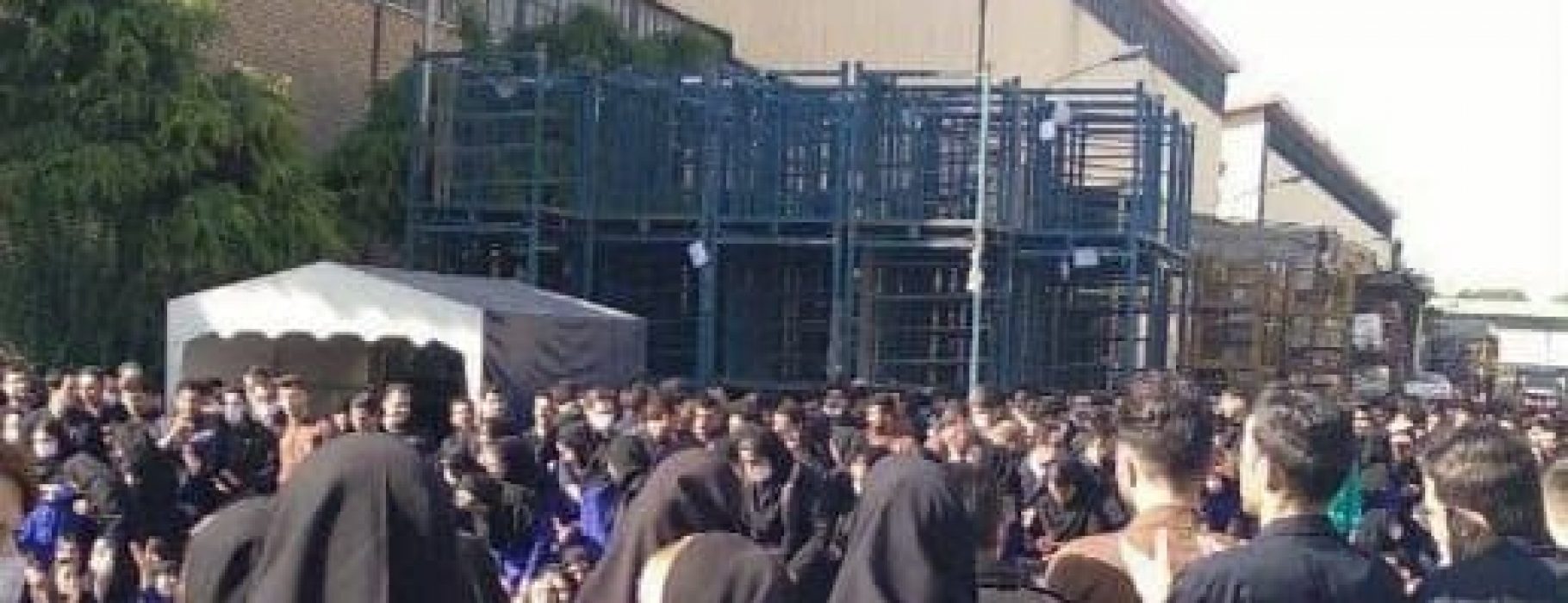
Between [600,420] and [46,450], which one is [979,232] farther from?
[46,450]

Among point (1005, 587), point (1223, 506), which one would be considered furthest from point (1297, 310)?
point (1005, 587)

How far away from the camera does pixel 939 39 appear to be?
177 feet

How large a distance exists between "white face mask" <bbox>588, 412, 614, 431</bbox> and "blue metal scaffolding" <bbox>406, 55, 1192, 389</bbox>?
11.5 m

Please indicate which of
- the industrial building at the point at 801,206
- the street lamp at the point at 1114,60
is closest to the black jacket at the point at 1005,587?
the industrial building at the point at 801,206

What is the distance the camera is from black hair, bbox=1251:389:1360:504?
4.98 m

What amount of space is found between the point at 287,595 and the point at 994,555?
6.71 ft

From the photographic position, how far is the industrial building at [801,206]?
2816cm

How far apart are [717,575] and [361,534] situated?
80 centimetres

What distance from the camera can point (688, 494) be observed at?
5387mm

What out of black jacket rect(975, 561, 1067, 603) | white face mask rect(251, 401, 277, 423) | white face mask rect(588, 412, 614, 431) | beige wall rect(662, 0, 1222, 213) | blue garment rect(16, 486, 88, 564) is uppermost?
beige wall rect(662, 0, 1222, 213)

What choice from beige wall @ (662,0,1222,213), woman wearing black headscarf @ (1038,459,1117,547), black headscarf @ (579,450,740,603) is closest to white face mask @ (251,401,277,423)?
woman wearing black headscarf @ (1038,459,1117,547)

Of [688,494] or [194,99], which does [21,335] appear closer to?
[194,99]

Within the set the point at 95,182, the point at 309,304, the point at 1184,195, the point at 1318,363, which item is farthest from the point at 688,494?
the point at 1318,363

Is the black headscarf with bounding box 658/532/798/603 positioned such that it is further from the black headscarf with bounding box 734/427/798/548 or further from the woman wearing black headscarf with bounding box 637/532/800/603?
the black headscarf with bounding box 734/427/798/548
